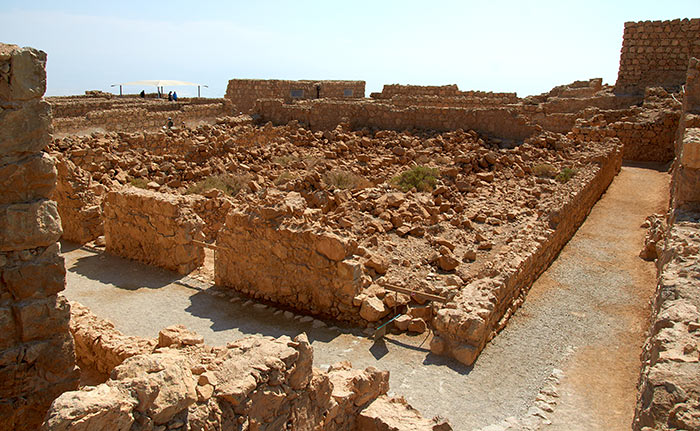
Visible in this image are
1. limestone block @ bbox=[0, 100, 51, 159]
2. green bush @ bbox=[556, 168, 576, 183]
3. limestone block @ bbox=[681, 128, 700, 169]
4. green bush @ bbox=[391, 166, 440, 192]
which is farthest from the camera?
green bush @ bbox=[556, 168, 576, 183]

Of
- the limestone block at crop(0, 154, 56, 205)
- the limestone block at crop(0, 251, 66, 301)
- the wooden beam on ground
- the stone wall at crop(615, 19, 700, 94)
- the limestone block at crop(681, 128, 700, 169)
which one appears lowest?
the wooden beam on ground

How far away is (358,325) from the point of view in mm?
7395

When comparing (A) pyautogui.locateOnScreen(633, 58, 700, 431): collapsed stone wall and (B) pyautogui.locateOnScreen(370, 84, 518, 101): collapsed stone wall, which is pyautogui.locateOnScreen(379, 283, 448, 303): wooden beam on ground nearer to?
(A) pyautogui.locateOnScreen(633, 58, 700, 431): collapsed stone wall

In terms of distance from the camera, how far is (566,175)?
12719 mm

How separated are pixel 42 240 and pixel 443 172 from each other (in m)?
9.95

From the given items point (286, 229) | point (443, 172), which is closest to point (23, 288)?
point (286, 229)

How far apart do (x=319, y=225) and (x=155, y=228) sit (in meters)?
3.44

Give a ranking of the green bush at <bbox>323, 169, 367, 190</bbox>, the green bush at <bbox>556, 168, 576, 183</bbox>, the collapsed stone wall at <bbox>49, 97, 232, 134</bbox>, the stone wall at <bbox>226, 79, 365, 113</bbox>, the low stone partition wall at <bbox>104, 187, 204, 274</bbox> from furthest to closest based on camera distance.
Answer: the stone wall at <bbox>226, 79, 365, 113</bbox>, the collapsed stone wall at <bbox>49, 97, 232, 134</bbox>, the green bush at <bbox>556, 168, 576, 183</bbox>, the green bush at <bbox>323, 169, 367, 190</bbox>, the low stone partition wall at <bbox>104, 187, 204, 274</bbox>

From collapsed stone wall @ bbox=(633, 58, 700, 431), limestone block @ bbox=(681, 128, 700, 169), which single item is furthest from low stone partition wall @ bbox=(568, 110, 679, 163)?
collapsed stone wall @ bbox=(633, 58, 700, 431)

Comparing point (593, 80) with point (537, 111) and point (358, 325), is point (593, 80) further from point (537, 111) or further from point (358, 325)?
point (358, 325)

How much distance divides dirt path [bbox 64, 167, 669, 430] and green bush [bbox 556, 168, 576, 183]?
2.32 metres

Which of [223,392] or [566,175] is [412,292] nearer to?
[223,392]

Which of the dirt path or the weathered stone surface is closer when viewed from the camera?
the weathered stone surface

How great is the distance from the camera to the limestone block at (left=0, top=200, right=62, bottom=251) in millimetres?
3691
